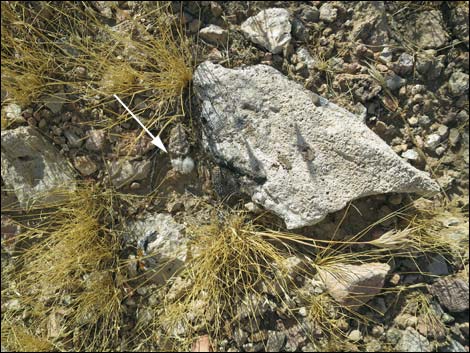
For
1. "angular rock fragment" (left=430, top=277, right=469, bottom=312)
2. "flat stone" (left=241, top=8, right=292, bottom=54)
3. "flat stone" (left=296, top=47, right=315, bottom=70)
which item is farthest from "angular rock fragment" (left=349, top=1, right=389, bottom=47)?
"angular rock fragment" (left=430, top=277, right=469, bottom=312)

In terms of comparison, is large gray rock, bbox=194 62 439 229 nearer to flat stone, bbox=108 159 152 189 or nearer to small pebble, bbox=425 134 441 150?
small pebble, bbox=425 134 441 150

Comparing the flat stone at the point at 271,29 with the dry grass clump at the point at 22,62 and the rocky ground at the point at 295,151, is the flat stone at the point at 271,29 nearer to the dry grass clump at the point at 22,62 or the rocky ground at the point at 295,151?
the rocky ground at the point at 295,151

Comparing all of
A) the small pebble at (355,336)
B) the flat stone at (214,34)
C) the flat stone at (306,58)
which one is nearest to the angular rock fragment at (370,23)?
the flat stone at (306,58)

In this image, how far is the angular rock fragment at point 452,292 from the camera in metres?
2.05

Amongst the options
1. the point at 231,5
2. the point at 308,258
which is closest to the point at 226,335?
the point at 308,258

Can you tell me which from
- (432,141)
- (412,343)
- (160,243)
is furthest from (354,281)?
(160,243)

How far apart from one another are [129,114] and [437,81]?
172 centimetres

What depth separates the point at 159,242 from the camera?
213 centimetres

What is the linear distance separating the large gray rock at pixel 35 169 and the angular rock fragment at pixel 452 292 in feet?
6.82

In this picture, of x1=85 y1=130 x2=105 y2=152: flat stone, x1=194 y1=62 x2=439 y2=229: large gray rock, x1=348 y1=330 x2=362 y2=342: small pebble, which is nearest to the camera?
x1=194 y1=62 x2=439 y2=229: large gray rock

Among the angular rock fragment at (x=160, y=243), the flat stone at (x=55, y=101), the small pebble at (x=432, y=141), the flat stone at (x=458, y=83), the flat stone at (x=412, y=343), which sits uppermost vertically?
the flat stone at (x=55, y=101)

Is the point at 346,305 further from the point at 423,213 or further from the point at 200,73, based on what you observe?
the point at 200,73

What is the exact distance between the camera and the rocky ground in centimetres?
201

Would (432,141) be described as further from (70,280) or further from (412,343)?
(70,280)
